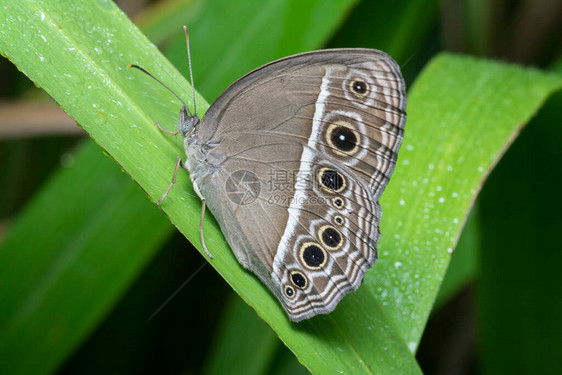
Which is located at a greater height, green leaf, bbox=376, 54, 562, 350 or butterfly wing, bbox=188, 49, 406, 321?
butterfly wing, bbox=188, 49, 406, 321

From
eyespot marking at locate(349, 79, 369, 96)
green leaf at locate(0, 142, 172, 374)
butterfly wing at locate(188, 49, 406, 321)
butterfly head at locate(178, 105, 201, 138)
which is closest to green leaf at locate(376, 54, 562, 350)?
butterfly wing at locate(188, 49, 406, 321)

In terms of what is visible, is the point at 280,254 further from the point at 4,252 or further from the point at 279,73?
the point at 4,252

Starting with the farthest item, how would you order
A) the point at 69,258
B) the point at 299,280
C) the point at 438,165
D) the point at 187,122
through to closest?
the point at 69,258 → the point at 438,165 → the point at 187,122 → the point at 299,280

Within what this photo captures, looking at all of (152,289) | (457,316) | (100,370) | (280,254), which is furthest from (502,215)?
(100,370)

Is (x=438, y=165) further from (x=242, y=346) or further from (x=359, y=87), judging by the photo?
(x=242, y=346)

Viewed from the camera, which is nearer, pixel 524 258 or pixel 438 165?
pixel 438 165

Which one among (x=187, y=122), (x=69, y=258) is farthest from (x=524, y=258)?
(x=69, y=258)

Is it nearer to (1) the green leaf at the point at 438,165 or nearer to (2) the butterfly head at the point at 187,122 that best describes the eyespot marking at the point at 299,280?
(1) the green leaf at the point at 438,165

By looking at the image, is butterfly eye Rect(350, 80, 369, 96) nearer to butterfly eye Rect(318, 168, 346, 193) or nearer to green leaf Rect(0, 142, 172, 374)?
butterfly eye Rect(318, 168, 346, 193)

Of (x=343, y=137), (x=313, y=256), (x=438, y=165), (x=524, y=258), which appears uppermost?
(x=343, y=137)
